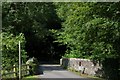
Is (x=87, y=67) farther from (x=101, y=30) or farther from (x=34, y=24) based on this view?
(x=34, y=24)

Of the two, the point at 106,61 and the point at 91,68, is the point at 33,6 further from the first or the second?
the point at 106,61

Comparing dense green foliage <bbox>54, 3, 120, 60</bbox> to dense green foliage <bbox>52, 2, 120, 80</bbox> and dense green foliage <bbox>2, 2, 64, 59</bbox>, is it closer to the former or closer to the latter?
dense green foliage <bbox>52, 2, 120, 80</bbox>

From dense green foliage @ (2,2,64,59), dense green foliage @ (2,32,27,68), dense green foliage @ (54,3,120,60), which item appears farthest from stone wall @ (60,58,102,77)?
dense green foliage @ (2,2,64,59)

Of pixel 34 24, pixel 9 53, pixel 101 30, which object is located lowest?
pixel 9 53

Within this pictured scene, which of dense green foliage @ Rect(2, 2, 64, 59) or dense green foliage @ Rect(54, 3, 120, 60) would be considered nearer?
dense green foliage @ Rect(54, 3, 120, 60)

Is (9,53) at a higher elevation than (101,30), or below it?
below

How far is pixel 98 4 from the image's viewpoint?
75.8 feet

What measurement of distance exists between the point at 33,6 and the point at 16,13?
429 centimetres

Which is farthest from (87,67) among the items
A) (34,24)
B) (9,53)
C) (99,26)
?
(34,24)

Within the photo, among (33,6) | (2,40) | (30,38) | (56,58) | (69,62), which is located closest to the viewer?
(2,40)

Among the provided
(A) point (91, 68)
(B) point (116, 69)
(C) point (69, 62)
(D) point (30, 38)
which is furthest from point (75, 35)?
(D) point (30, 38)

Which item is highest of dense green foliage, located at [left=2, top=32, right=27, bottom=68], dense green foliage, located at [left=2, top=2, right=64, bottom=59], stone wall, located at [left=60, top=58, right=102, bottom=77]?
dense green foliage, located at [left=2, top=2, right=64, bottom=59]

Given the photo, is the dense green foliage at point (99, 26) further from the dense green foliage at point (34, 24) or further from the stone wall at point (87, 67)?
the dense green foliage at point (34, 24)

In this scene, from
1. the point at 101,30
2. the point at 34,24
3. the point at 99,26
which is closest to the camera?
the point at 99,26
